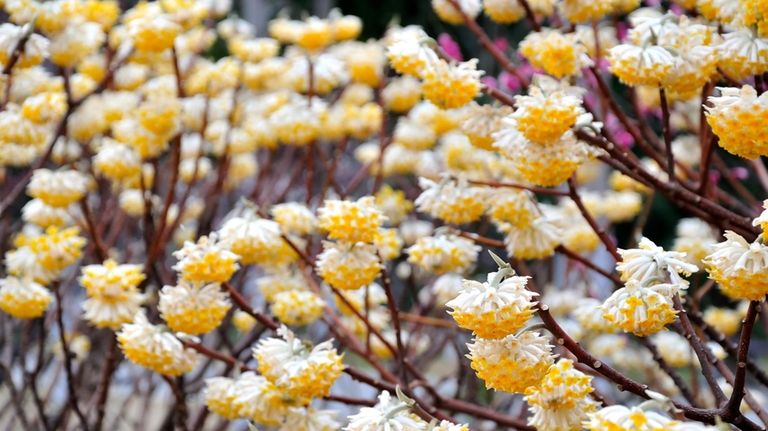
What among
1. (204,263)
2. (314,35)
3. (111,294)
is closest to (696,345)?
(204,263)

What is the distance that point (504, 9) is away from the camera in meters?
1.80

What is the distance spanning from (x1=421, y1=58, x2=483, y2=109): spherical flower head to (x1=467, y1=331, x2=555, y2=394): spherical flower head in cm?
50

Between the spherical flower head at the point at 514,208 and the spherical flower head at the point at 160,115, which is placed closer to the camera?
the spherical flower head at the point at 514,208

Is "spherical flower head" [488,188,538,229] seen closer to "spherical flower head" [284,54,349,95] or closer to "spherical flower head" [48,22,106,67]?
"spherical flower head" [284,54,349,95]

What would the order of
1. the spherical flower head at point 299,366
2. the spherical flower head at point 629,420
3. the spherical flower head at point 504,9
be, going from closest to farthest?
the spherical flower head at point 629,420 → the spherical flower head at point 299,366 → the spherical flower head at point 504,9

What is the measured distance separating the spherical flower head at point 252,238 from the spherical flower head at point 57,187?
0.46m

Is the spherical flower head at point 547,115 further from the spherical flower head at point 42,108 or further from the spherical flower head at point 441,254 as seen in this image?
the spherical flower head at point 42,108

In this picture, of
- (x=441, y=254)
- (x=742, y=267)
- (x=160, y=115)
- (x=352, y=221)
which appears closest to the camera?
(x=742, y=267)

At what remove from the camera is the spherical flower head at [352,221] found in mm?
1327

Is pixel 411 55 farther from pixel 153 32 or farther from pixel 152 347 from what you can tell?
pixel 153 32

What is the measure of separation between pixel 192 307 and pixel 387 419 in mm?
432

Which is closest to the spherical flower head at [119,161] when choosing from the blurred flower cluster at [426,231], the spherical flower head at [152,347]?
the blurred flower cluster at [426,231]

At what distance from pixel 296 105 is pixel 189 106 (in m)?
0.43

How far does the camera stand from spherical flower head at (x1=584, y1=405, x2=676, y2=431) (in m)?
0.76
